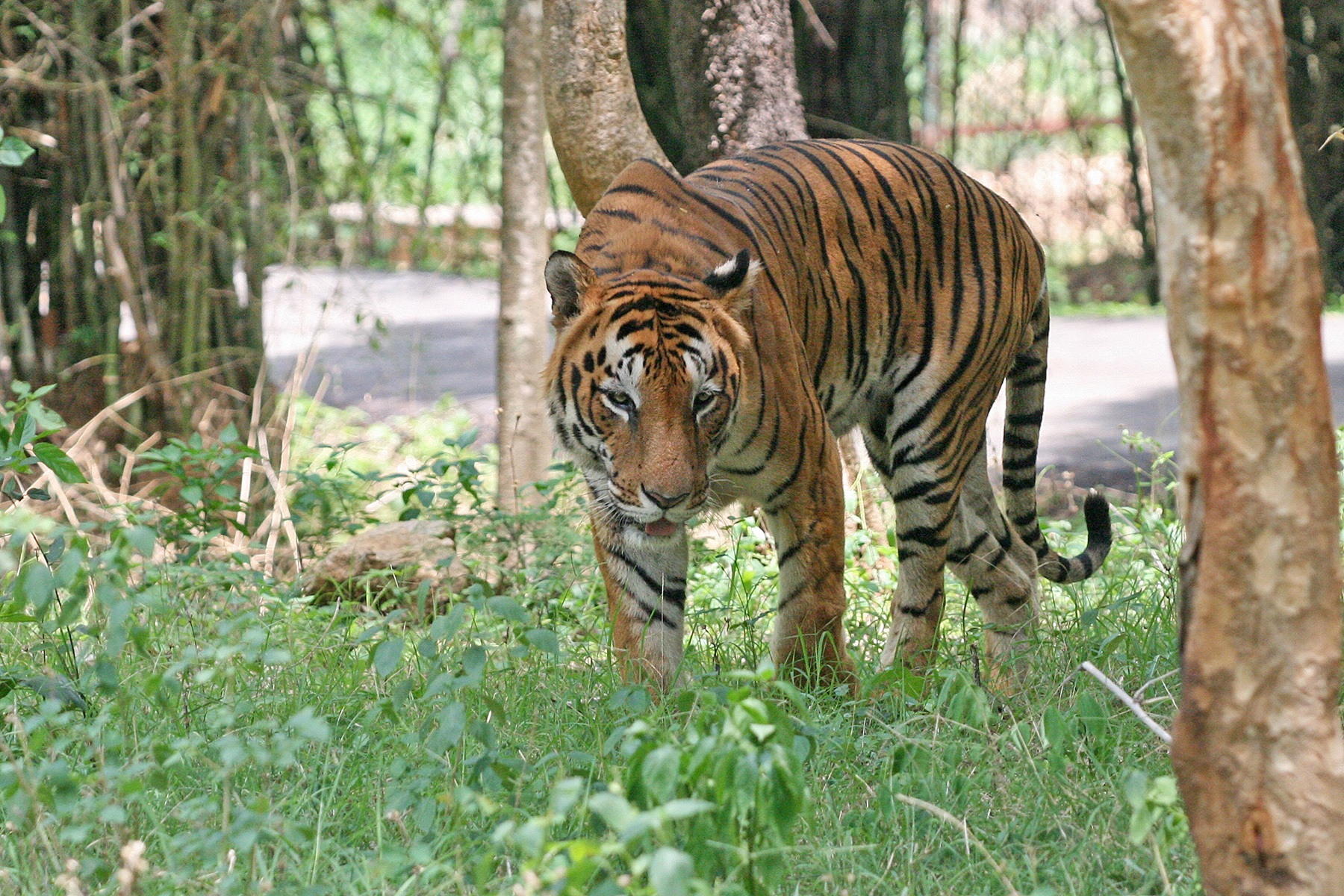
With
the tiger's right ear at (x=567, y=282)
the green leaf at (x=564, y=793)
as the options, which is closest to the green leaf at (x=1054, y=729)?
the green leaf at (x=564, y=793)

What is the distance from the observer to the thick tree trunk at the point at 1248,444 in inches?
70.8

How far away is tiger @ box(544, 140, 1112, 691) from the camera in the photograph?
3.15 meters

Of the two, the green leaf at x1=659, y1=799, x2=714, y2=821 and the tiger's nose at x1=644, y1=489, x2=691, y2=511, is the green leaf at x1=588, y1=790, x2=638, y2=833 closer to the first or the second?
the green leaf at x1=659, y1=799, x2=714, y2=821

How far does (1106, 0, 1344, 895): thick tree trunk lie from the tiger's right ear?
1.55m

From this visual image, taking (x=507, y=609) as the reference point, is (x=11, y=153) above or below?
above

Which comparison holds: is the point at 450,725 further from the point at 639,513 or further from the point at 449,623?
the point at 639,513

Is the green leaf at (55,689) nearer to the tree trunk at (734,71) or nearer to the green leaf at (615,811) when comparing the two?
the green leaf at (615,811)

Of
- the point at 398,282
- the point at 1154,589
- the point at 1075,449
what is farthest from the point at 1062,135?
the point at 1154,589

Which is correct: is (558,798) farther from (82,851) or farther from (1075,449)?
(1075,449)

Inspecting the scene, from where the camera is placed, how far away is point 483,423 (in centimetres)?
862

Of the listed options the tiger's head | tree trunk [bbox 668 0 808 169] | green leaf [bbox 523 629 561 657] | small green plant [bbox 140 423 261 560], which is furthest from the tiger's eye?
tree trunk [bbox 668 0 808 169]

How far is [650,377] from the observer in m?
3.08

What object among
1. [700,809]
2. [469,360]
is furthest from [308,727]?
[469,360]

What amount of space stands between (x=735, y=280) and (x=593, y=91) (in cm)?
162
